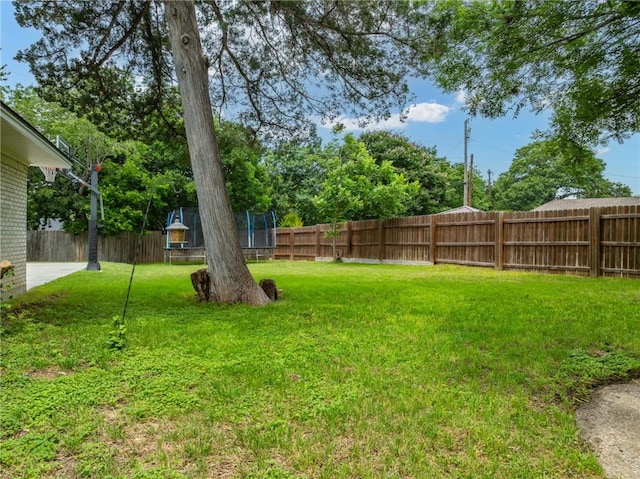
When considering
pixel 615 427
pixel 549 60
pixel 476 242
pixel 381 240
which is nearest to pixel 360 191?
pixel 381 240

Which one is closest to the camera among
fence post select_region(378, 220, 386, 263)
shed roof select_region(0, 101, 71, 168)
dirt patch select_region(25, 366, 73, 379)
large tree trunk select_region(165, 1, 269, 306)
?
dirt patch select_region(25, 366, 73, 379)

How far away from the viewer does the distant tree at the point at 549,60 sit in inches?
214

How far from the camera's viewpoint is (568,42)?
18.8ft

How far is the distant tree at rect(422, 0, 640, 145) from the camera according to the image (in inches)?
214

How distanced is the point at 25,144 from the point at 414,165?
2203cm

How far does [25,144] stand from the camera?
4.99 meters

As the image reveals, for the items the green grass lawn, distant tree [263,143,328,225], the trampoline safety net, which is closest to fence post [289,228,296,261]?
the trampoline safety net

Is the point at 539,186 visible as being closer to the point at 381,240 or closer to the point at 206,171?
the point at 381,240

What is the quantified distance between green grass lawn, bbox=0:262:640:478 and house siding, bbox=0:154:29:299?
60.3 inches

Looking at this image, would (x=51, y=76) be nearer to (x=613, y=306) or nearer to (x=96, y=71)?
(x=96, y=71)

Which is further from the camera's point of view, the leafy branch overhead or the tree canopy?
the tree canopy

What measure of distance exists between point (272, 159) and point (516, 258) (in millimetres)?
17974

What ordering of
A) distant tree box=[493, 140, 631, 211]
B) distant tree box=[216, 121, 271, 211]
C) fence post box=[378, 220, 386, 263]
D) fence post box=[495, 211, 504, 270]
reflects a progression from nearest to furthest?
1. fence post box=[495, 211, 504, 270]
2. fence post box=[378, 220, 386, 263]
3. distant tree box=[216, 121, 271, 211]
4. distant tree box=[493, 140, 631, 211]

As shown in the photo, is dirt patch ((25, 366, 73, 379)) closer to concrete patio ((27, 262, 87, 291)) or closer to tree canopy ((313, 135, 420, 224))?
concrete patio ((27, 262, 87, 291))
